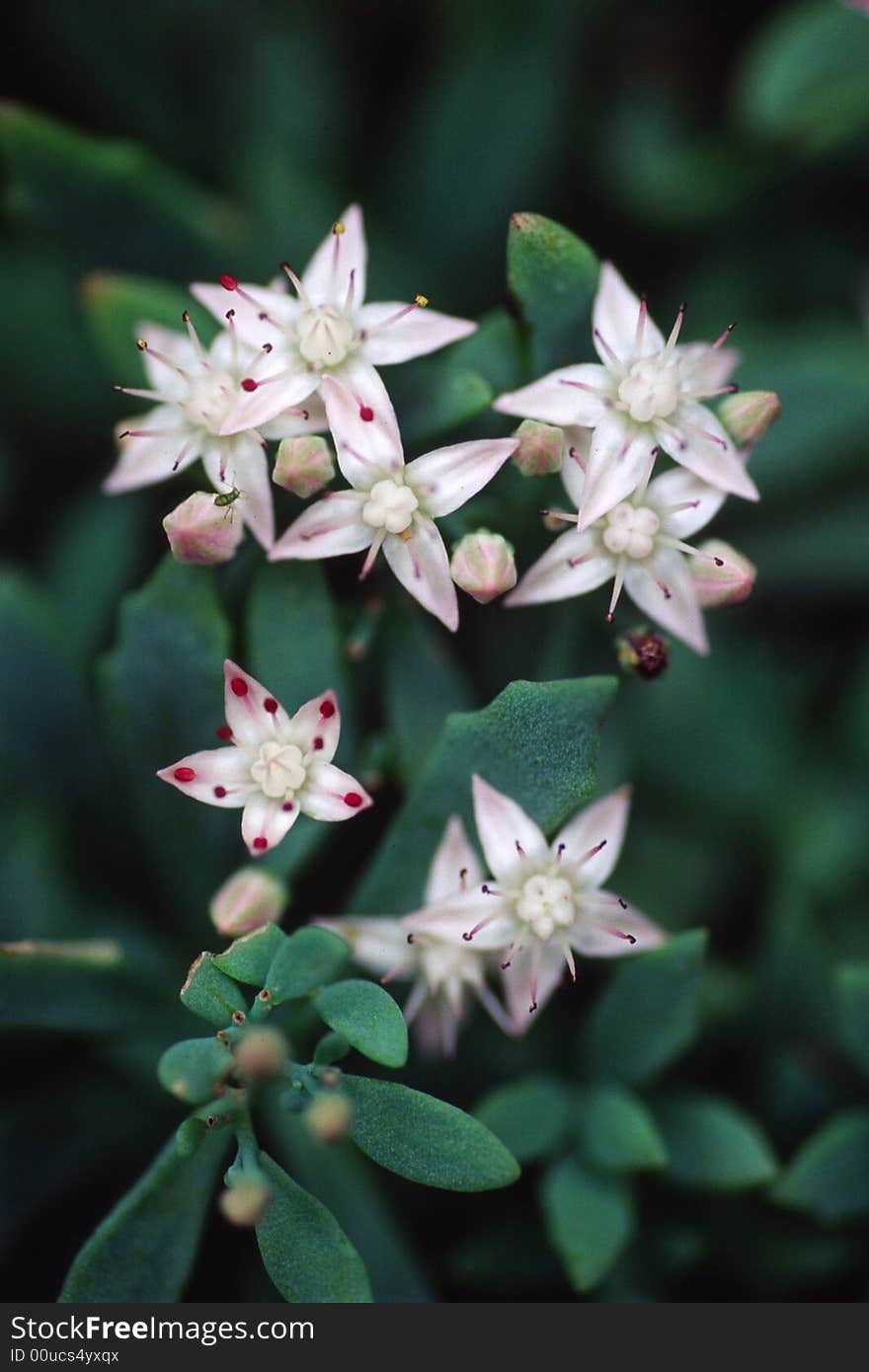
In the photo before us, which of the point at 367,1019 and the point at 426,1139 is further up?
the point at 367,1019

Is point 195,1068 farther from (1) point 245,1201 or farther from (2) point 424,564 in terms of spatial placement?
(2) point 424,564

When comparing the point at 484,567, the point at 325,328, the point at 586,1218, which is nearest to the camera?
the point at 484,567

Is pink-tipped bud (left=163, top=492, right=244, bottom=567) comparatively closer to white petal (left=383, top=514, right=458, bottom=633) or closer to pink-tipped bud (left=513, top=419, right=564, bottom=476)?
white petal (left=383, top=514, right=458, bottom=633)

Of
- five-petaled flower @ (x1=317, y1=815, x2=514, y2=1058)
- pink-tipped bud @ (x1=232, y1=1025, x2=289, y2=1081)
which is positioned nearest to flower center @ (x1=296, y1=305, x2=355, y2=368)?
five-petaled flower @ (x1=317, y1=815, x2=514, y2=1058)

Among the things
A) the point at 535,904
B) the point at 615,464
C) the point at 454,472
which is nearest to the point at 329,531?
the point at 454,472

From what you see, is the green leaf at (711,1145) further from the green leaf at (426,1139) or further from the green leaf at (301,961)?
the green leaf at (301,961)

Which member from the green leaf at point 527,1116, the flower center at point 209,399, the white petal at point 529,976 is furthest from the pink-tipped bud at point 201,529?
the green leaf at point 527,1116

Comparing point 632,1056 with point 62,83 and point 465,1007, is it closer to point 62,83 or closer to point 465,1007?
point 465,1007
